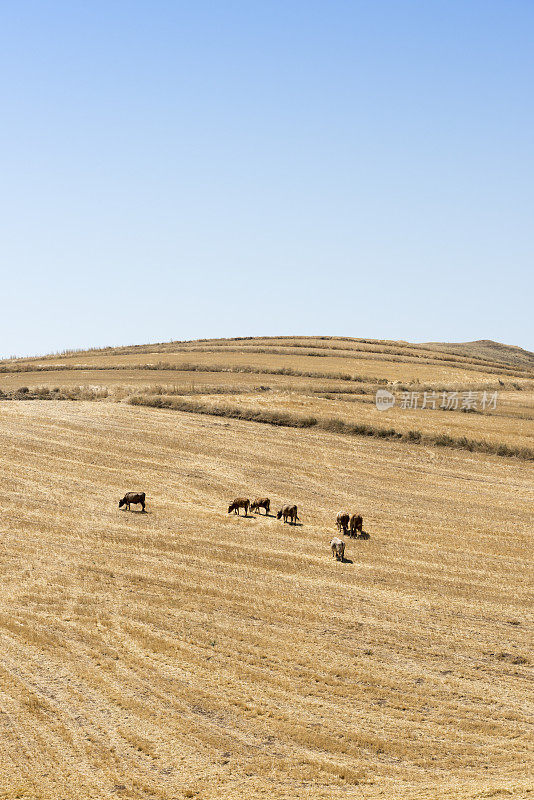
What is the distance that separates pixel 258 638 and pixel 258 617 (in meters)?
1.49

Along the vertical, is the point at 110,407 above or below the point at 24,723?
→ above

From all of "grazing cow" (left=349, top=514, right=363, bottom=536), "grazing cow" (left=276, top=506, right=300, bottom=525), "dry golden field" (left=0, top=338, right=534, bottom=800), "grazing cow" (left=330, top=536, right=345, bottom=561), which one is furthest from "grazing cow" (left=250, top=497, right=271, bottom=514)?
"grazing cow" (left=330, top=536, right=345, bottom=561)

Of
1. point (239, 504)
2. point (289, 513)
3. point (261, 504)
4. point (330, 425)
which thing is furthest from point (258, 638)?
point (330, 425)

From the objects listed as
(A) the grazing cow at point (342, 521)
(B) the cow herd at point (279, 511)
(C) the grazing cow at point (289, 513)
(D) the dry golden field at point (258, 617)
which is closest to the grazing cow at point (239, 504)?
(B) the cow herd at point (279, 511)

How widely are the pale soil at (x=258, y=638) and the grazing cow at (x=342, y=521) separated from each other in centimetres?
54

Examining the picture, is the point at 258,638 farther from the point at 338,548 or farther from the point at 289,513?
the point at 289,513

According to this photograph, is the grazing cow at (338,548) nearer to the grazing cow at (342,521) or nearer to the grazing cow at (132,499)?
the grazing cow at (342,521)

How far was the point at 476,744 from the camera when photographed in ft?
55.4

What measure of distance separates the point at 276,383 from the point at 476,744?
49.6 m

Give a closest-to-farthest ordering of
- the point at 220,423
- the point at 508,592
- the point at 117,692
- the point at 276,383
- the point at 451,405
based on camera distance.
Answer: the point at 117,692 → the point at 508,592 → the point at 220,423 → the point at 451,405 → the point at 276,383

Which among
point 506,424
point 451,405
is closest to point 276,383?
point 451,405

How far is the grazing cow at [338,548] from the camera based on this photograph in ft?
93.4

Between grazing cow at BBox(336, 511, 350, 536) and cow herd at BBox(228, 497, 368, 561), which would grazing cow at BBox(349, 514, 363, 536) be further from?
grazing cow at BBox(336, 511, 350, 536)

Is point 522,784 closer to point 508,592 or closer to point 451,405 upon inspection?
point 508,592
